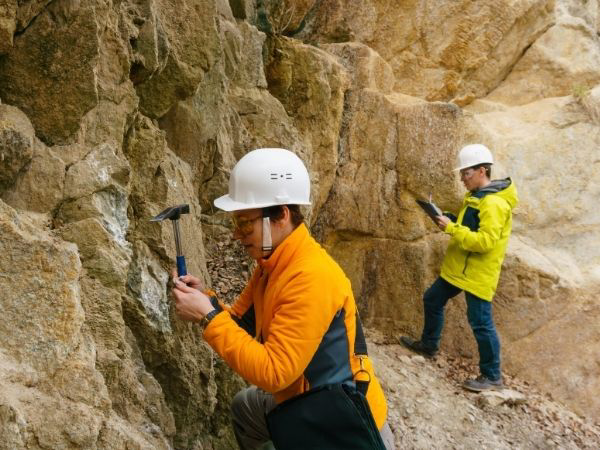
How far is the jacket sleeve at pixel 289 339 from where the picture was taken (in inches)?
114

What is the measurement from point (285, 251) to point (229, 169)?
3154mm

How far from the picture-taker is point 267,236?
3.33 meters

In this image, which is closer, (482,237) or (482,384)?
(482,237)

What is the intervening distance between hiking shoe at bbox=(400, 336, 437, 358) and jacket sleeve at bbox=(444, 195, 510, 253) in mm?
1851

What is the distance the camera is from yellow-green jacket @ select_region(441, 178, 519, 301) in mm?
6801

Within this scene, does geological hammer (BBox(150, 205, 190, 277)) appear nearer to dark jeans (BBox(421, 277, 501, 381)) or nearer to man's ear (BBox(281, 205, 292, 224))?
man's ear (BBox(281, 205, 292, 224))

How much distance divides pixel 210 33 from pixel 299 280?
3351mm

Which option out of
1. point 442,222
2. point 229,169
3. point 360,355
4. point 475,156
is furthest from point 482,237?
point 360,355

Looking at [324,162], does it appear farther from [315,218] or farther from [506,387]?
[506,387]

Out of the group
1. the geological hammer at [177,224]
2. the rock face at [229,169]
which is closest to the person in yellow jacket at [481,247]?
the rock face at [229,169]

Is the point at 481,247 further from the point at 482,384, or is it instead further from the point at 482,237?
the point at 482,384

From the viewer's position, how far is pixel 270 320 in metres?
3.19

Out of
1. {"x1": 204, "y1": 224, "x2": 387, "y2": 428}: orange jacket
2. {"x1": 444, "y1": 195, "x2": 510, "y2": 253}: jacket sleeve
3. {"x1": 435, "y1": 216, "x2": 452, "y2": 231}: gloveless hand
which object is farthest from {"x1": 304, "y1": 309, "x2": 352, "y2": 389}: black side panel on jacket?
{"x1": 435, "y1": 216, "x2": 452, "y2": 231}: gloveless hand

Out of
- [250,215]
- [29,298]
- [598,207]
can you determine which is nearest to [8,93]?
[29,298]
